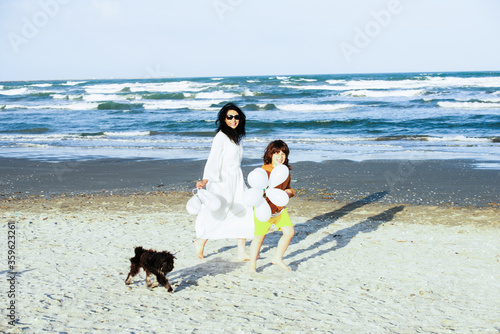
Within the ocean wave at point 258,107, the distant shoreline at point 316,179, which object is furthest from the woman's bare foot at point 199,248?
the ocean wave at point 258,107

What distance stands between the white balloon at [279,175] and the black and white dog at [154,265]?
1110 millimetres

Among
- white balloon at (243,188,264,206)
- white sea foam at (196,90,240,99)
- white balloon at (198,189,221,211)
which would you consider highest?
white sea foam at (196,90,240,99)

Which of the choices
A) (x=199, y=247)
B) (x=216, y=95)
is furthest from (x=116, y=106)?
(x=199, y=247)

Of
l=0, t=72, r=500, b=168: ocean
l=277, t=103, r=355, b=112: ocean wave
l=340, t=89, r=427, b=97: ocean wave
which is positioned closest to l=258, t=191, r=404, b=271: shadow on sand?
l=0, t=72, r=500, b=168: ocean

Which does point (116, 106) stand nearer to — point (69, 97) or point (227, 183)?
point (69, 97)

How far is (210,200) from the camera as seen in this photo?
4.78 m

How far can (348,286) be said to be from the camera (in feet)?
15.0

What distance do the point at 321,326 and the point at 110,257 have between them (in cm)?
264

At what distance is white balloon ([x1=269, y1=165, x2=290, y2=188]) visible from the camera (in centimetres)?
451

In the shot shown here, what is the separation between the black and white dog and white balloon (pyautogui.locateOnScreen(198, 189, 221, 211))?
2.27 ft

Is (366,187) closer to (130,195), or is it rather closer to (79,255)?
(130,195)

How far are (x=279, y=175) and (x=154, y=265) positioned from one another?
1.33 meters

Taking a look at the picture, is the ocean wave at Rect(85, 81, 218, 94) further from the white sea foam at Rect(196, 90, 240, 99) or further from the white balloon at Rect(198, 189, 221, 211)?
the white balloon at Rect(198, 189, 221, 211)

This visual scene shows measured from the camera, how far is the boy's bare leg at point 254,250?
15.9 feet
